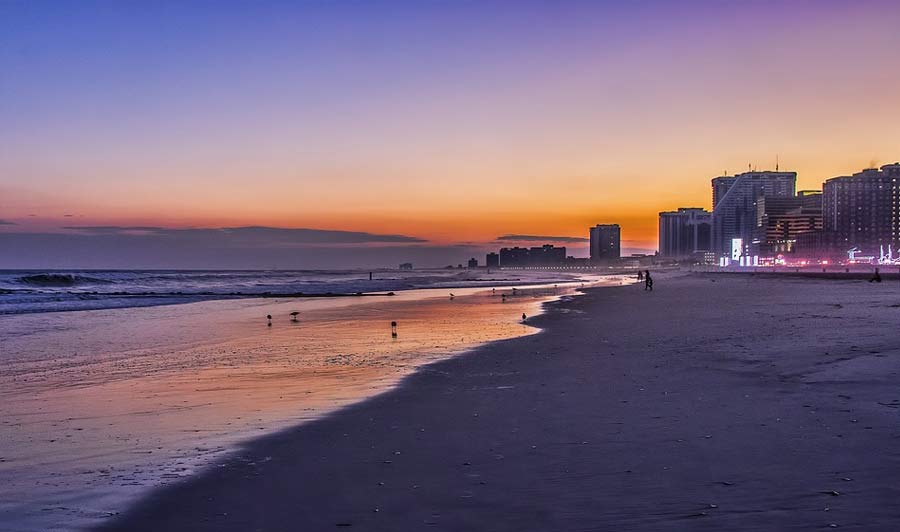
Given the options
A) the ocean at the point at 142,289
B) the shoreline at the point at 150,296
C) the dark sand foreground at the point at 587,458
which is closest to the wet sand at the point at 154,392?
the dark sand foreground at the point at 587,458

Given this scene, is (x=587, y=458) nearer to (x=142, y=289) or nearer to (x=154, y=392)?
(x=154, y=392)

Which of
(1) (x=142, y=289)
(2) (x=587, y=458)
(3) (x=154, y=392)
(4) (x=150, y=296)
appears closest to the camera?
(2) (x=587, y=458)

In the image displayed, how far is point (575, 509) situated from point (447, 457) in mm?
2120

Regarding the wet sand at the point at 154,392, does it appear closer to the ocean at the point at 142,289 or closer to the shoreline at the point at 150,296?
the shoreline at the point at 150,296

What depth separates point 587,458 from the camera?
718 centimetres

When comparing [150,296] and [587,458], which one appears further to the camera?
[150,296]

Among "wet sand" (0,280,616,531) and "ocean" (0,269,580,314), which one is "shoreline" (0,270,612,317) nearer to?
"ocean" (0,269,580,314)

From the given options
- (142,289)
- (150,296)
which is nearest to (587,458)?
(150,296)

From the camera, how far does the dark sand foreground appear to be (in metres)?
5.58

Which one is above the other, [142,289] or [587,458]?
[587,458]

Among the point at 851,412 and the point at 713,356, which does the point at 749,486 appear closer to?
the point at 851,412

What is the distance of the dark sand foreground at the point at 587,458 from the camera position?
5.58 m

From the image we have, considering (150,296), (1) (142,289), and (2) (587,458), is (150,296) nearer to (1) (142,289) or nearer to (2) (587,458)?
(1) (142,289)

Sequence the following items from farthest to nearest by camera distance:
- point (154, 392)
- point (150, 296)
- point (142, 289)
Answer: point (142, 289)
point (150, 296)
point (154, 392)
